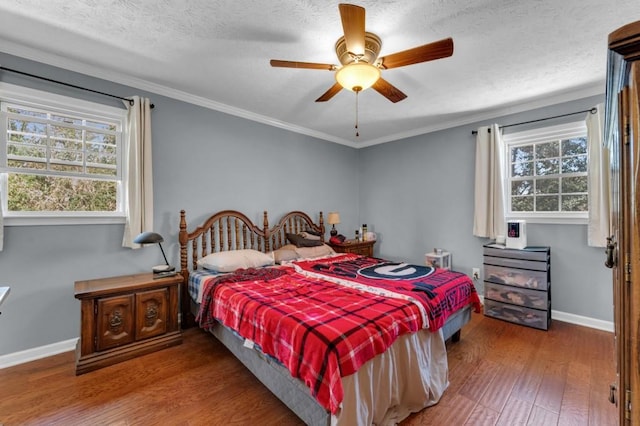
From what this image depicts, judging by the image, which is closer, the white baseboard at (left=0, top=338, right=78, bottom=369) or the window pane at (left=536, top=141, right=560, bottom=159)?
the white baseboard at (left=0, top=338, right=78, bottom=369)

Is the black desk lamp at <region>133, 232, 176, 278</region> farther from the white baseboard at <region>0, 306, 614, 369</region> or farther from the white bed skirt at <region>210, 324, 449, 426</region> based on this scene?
the white bed skirt at <region>210, 324, 449, 426</region>

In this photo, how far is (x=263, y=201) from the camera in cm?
392

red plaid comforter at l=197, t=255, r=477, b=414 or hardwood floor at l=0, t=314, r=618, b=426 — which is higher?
red plaid comforter at l=197, t=255, r=477, b=414

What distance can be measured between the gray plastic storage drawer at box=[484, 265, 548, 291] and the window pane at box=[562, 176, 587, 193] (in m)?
1.05

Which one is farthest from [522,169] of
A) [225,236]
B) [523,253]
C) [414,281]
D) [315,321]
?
[225,236]

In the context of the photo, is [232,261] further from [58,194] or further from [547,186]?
[547,186]

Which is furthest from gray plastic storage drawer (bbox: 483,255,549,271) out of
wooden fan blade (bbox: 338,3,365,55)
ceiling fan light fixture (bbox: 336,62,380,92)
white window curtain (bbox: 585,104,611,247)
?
wooden fan blade (bbox: 338,3,365,55)

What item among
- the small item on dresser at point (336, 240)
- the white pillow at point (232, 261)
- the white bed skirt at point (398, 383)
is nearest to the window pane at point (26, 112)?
the white pillow at point (232, 261)

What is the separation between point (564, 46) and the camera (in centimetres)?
222

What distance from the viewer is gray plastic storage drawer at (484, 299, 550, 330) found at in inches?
118

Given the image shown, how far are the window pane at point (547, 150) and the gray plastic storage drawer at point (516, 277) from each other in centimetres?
143

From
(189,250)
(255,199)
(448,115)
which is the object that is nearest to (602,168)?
(448,115)

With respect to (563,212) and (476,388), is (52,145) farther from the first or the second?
(563,212)

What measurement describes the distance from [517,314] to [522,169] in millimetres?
1808
